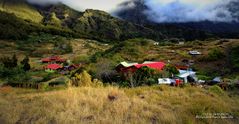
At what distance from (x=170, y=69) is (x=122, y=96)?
108 ft

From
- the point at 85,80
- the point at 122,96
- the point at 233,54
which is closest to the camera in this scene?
the point at 122,96

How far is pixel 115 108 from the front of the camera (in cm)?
842

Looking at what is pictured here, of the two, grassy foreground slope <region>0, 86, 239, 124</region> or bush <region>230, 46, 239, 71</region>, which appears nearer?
grassy foreground slope <region>0, 86, 239, 124</region>

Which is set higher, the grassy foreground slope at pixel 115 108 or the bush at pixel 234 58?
the grassy foreground slope at pixel 115 108

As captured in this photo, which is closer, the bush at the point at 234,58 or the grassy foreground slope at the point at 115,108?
the grassy foreground slope at the point at 115,108

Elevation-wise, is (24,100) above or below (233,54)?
above

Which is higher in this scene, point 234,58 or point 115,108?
point 115,108

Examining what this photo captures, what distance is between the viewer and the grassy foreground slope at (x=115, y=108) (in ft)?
Answer: 25.2

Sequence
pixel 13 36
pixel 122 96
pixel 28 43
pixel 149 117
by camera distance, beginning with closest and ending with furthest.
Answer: pixel 149 117, pixel 122 96, pixel 28 43, pixel 13 36

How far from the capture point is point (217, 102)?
899 cm

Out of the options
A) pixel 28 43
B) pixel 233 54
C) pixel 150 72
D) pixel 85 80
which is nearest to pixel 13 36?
pixel 28 43

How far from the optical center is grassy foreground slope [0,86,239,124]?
7695 mm

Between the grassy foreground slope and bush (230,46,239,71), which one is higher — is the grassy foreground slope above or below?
above

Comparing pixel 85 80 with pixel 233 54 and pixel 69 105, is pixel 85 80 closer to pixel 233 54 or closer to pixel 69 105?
pixel 69 105
